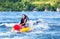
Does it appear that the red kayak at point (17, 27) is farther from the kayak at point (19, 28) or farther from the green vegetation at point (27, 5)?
the green vegetation at point (27, 5)

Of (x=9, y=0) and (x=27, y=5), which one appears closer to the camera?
(x=27, y=5)

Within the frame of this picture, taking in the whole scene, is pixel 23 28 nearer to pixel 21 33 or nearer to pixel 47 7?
pixel 21 33

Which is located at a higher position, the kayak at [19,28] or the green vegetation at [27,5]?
the kayak at [19,28]

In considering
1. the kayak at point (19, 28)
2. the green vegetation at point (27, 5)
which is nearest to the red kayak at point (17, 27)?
the kayak at point (19, 28)

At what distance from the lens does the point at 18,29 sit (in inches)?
998

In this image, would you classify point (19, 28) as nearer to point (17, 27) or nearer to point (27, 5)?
point (17, 27)

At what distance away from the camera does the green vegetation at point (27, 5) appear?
8744cm

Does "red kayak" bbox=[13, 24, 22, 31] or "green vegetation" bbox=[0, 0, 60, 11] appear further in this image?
"green vegetation" bbox=[0, 0, 60, 11]

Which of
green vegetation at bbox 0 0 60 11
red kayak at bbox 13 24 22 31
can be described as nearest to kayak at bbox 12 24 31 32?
red kayak at bbox 13 24 22 31

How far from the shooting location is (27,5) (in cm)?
8581

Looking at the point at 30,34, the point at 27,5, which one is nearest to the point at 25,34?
the point at 30,34

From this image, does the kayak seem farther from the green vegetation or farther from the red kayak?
the green vegetation

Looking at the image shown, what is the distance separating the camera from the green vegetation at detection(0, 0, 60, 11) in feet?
287

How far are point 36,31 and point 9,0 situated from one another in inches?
2663
